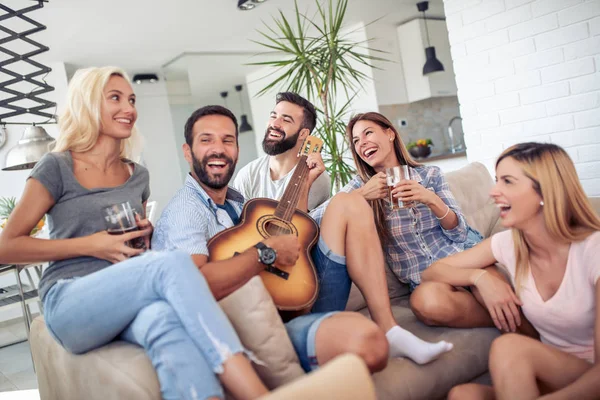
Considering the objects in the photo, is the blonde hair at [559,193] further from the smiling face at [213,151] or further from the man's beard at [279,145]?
the man's beard at [279,145]

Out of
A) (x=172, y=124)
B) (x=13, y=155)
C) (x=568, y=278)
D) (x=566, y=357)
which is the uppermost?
(x=172, y=124)

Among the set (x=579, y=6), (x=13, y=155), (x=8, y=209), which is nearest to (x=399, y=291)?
(x=579, y=6)

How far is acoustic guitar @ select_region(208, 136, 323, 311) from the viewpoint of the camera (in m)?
1.78

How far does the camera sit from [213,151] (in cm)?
201

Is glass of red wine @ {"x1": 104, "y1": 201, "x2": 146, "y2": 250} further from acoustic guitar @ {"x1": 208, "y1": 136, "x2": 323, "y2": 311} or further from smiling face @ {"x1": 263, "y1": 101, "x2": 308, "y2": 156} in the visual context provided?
smiling face @ {"x1": 263, "y1": 101, "x2": 308, "y2": 156}

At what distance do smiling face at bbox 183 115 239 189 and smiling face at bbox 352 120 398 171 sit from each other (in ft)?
2.02

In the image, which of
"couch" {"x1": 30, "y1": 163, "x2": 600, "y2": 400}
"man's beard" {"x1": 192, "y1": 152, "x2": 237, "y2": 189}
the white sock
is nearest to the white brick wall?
"couch" {"x1": 30, "y1": 163, "x2": 600, "y2": 400}

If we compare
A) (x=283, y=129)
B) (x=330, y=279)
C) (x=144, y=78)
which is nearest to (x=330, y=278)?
(x=330, y=279)

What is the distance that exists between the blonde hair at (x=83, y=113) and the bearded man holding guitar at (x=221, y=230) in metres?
0.34

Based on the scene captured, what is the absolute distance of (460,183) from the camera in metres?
2.85

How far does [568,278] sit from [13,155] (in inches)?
141

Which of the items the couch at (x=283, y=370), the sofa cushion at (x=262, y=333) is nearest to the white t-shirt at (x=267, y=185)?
the couch at (x=283, y=370)

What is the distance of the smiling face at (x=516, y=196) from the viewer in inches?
60.1

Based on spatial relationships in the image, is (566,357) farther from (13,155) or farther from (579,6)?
(13,155)
